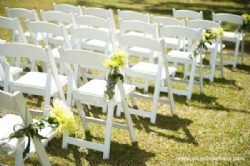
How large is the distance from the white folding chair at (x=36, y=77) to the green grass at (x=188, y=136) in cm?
73

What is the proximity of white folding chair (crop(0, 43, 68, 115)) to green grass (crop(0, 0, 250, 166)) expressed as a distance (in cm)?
73

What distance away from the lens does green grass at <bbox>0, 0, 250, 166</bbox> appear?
460cm

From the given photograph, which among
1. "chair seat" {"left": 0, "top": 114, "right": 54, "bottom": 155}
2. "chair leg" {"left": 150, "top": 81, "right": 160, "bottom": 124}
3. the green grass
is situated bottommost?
the green grass

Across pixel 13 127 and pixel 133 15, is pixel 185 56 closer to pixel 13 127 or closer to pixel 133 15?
pixel 133 15

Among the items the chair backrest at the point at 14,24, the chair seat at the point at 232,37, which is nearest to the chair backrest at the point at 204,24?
the chair seat at the point at 232,37

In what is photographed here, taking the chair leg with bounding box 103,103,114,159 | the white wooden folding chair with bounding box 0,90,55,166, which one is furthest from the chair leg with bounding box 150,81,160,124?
the white wooden folding chair with bounding box 0,90,55,166

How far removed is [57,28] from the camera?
5562 millimetres

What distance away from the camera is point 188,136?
5.25 metres

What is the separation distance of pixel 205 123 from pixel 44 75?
2560mm

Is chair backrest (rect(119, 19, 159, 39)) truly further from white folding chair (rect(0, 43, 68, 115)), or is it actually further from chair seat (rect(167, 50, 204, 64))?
white folding chair (rect(0, 43, 68, 115))

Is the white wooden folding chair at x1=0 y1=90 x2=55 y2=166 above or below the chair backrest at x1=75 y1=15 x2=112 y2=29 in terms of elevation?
below

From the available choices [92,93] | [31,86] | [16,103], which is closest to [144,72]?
[92,93]

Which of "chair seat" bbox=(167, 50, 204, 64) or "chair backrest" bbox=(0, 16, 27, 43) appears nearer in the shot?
"chair backrest" bbox=(0, 16, 27, 43)

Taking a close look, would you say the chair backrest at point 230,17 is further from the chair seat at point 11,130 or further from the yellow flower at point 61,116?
the yellow flower at point 61,116
